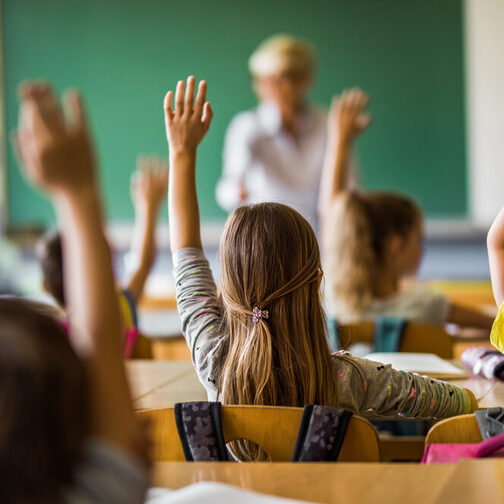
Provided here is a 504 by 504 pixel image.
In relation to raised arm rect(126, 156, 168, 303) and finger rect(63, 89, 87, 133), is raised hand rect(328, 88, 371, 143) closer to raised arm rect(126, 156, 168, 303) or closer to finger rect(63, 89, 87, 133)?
raised arm rect(126, 156, 168, 303)

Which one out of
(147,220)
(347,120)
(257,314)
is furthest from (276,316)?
(347,120)

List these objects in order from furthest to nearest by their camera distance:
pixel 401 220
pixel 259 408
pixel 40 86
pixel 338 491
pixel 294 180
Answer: pixel 294 180 < pixel 401 220 < pixel 259 408 < pixel 338 491 < pixel 40 86

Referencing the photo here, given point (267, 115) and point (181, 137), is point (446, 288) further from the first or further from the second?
point (181, 137)

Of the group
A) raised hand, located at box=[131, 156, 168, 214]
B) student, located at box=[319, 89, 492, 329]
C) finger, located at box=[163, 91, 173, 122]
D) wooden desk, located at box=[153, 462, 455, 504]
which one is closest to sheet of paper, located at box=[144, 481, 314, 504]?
wooden desk, located at box=[153, 462, 455, 504]

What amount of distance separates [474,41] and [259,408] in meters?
4.47

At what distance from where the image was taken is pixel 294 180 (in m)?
4.17

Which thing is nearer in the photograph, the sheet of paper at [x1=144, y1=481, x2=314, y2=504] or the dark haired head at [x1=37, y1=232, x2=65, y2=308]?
the sheet of paper at [x1=144, y1=481, x2=314, y2=504]

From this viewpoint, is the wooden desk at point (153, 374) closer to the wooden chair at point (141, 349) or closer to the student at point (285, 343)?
the wooden chair at point (141, 349)

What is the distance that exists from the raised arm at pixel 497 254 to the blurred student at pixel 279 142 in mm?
2409

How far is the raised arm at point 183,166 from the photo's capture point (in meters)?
1.56

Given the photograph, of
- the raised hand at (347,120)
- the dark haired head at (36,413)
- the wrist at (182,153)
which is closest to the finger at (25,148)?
the dark haired head at (36,413)

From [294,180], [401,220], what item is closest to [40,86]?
[401,220]

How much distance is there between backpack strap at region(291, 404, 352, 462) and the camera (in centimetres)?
105

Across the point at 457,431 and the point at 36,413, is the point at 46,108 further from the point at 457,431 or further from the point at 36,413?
the point at 457,431
